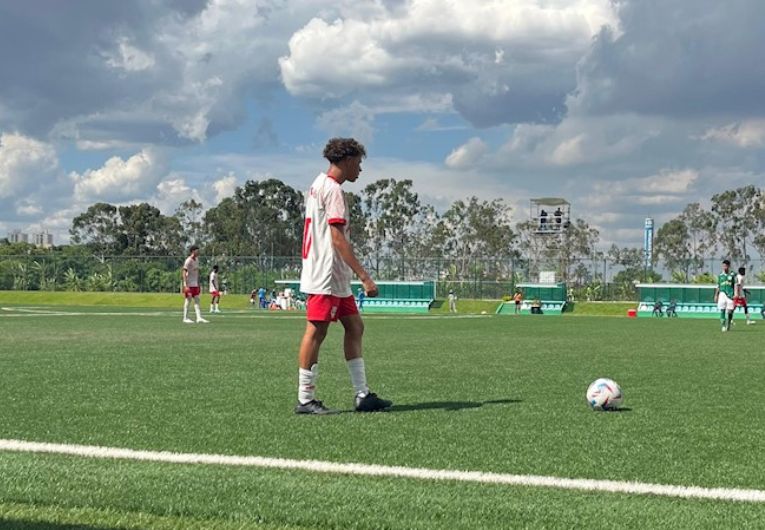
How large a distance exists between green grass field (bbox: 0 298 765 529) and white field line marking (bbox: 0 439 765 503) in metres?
0.12

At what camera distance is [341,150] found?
7793 millimetres

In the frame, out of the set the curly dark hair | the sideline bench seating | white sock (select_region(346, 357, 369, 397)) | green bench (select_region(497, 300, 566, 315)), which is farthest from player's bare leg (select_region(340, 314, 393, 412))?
green bench (select_region(497, 300, 566, 315))

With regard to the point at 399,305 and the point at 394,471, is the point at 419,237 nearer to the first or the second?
the point at 399,305

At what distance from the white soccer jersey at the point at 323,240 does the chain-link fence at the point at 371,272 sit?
5989cm

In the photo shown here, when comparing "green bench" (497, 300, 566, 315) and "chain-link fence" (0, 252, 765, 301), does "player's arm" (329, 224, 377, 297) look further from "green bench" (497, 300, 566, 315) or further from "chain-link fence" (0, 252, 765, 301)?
"chain-link fence" (0, 252, 765, 301)

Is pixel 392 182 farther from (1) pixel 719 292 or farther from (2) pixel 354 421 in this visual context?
(2) pixel 354 421

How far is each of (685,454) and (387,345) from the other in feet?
38.9

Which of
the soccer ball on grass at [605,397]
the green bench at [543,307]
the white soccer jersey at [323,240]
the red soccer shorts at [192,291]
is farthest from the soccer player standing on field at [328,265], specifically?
the green bench at [543,307]

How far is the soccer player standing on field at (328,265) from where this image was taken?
7621mm

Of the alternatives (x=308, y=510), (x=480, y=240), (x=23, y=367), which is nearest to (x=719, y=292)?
(x=23, y=367)

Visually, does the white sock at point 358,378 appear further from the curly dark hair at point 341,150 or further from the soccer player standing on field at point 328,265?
the curly dark hair at point 341,150

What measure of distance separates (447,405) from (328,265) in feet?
5.57

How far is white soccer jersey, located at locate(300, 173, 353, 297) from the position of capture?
7.64m

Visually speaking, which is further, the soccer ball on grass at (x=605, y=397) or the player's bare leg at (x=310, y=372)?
the soccer ball on grass at (x=605, y=397)
